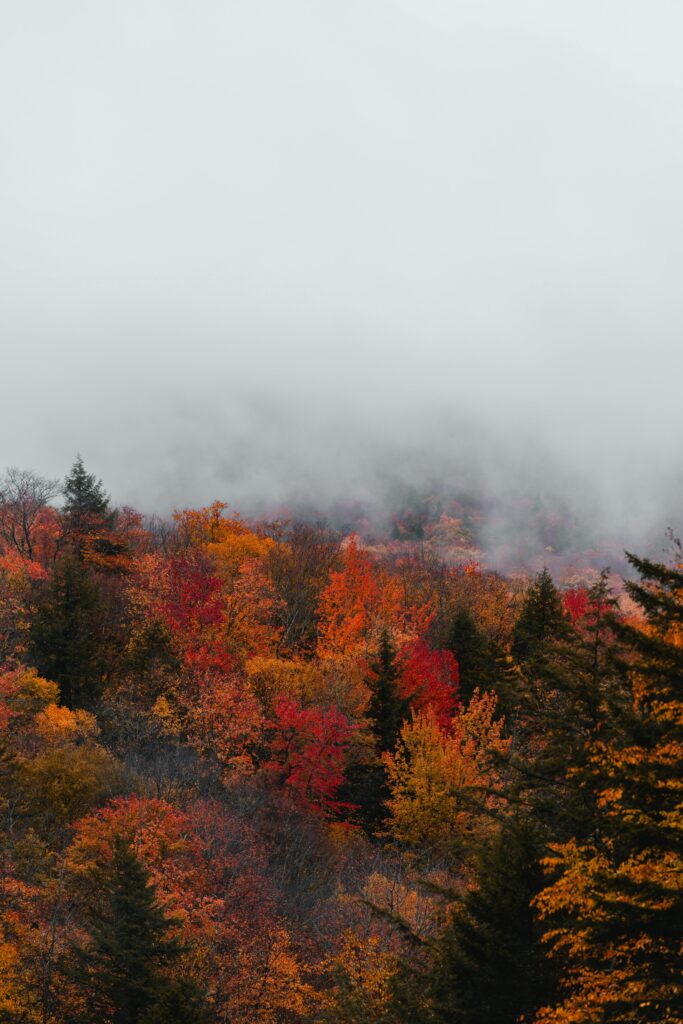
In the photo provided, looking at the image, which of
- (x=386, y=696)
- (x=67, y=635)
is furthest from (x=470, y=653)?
(x=67, y=635)

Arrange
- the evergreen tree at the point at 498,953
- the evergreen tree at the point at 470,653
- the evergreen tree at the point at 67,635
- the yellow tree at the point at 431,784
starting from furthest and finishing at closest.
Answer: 1. the evergreen tree at the point at 470,653
2. the evergreen tree at the point at 67,635
3. the yellow tree at the point at 431,784
4. the evergreen tree at the point at 498,953

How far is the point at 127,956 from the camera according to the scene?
1609cm

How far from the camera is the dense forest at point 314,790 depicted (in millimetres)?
9547

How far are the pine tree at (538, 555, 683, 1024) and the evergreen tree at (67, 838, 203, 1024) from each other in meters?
11.3

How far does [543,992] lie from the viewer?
37.3 ft

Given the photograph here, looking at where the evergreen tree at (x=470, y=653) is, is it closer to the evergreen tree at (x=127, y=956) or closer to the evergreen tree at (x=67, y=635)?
the evergreen tree at (x=67, y=635)

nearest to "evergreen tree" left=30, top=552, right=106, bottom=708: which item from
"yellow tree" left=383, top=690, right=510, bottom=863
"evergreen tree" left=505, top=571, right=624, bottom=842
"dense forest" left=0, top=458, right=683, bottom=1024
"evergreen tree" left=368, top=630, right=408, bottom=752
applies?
"dense forest" left=0, top=458, right=683, bottom=1024

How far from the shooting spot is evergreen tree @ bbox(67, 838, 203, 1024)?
16031mm

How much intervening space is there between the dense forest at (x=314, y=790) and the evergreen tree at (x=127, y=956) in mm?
91

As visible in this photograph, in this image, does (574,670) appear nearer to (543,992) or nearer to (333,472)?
(543,992)

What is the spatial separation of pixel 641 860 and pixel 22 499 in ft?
174

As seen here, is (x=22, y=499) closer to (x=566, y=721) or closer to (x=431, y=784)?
(x=431, y=784)

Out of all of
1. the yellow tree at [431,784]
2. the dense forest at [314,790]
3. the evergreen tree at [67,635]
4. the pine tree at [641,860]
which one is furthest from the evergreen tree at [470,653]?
the pine tree at [641,860]

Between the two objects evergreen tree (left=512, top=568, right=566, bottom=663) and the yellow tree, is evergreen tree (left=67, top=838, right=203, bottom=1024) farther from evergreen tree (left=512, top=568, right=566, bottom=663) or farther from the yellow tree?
evergreen tree (left=512, top=568, right=566, bottom=663)
